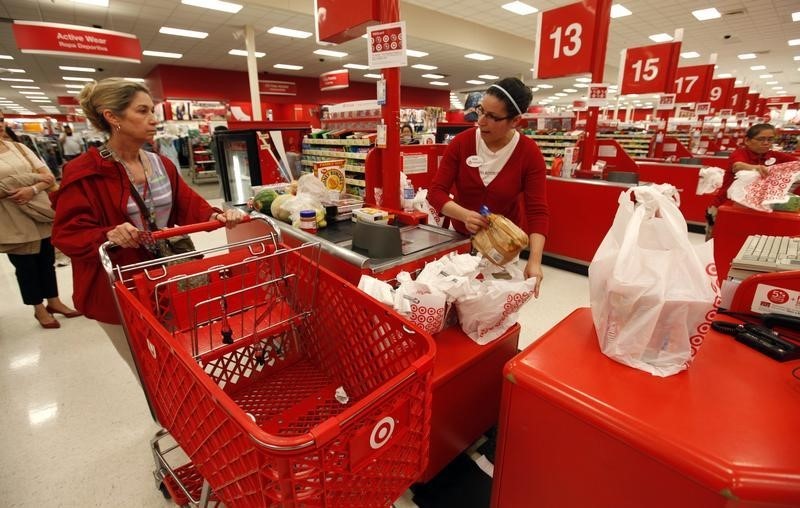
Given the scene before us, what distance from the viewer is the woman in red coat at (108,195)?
139 cm

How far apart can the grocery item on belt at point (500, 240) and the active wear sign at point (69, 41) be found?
7787 mm

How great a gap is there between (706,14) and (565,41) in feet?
25.6

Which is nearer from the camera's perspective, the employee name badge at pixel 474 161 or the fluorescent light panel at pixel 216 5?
the employee name badge at pixel 474 161

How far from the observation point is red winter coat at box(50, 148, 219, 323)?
1386 mm

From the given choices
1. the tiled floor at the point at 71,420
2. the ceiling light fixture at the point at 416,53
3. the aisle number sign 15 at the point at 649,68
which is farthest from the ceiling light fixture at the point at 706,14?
the tiled floor at the point at 71,420

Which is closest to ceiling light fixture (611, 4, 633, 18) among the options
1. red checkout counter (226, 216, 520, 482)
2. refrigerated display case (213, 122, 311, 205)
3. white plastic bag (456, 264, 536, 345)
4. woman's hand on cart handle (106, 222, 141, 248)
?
refrigerated display case (213, 122, 311, 205)

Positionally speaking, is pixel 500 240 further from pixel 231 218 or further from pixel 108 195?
pixel 108 195

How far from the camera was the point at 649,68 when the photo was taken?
605cm

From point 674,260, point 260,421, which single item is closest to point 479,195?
point 674,260

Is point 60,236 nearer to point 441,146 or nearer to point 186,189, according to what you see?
point 186,189

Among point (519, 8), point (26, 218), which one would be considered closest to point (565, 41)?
point (26, 218)

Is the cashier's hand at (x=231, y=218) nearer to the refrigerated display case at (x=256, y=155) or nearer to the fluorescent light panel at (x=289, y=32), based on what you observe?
the refrigerated display case at (x=256, y=155)

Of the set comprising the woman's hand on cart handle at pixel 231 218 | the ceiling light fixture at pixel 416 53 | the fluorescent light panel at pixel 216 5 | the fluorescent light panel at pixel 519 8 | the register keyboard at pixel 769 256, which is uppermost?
the fluorescent light panel at pixel 519 8

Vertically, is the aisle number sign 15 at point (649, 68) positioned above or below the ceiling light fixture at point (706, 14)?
below
